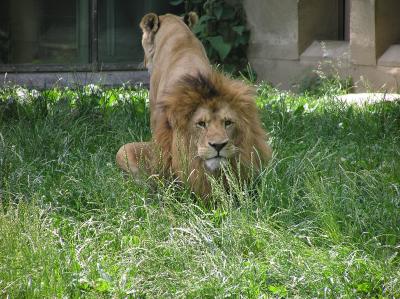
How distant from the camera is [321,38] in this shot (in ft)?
35.7

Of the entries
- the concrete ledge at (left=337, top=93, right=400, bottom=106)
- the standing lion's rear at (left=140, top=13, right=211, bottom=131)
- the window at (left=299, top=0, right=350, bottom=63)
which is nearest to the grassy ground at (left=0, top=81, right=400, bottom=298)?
the standing lion's rear at (left=140, top=13, right=211, bottom=131)

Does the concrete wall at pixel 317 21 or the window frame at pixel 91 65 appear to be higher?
the concrete wall at pixel 317 21

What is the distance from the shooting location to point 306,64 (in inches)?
419

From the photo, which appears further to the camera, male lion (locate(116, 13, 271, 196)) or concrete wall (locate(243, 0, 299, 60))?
concrete wall (locate(243, 0, 299, 60))

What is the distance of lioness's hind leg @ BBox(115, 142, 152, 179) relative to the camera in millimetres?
5969

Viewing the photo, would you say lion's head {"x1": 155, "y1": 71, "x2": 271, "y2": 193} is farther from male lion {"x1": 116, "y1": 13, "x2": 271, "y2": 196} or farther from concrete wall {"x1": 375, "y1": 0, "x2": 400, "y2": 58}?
concrete wall {"x1": 375, "y1": 0, "x2": 400, "y2": 58}

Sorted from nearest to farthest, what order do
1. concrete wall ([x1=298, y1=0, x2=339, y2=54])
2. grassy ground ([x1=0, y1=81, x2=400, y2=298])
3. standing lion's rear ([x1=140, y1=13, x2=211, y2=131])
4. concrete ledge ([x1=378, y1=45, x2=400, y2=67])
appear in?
grassy ground ([x1=0, y1=81, x2=400, y2=298]), standing lion's rear ([x1=140, y1=13, x2=211, y2=131]), concrete ledge ([x1=378, y1=45, x2=400, y2=67]), concrete wall ([x1=298, y1=0, x2=339, y2=54])

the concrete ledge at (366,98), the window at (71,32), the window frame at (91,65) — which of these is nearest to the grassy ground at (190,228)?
the concrete ledge at (366,98)

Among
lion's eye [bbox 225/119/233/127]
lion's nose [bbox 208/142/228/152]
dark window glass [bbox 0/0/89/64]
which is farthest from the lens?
dark window glass [bbox 0/0/89/64]

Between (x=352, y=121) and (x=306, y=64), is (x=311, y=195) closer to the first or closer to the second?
(x=352, y=121)

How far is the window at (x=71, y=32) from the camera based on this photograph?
37.2ft

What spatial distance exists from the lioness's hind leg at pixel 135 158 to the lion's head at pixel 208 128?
185mm

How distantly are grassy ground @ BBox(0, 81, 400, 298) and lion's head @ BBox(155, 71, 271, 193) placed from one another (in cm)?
16

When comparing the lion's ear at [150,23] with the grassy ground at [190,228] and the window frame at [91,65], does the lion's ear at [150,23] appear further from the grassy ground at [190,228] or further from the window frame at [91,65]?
the window frame at [91,65]
